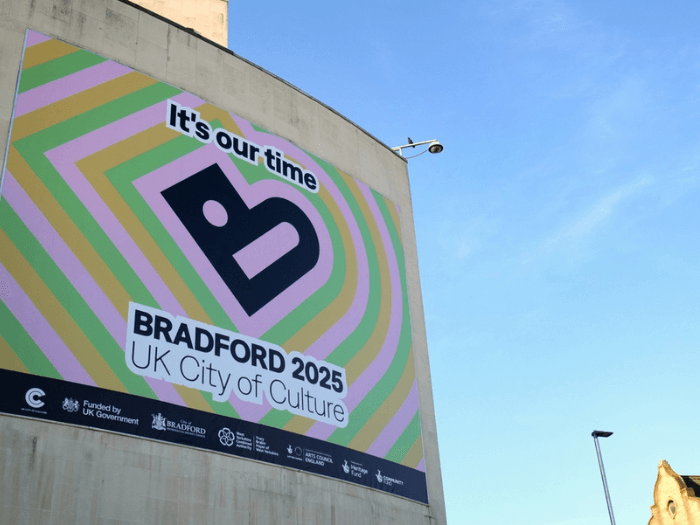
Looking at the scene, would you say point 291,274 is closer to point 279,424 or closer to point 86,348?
point 279,424

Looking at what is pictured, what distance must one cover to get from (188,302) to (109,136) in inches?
210

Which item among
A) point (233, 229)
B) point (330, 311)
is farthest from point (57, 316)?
point (330, 311)

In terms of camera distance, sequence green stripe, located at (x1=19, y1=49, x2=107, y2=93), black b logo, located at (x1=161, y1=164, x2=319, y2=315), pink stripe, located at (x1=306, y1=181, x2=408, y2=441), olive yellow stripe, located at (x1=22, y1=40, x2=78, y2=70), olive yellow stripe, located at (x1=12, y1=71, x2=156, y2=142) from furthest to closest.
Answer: pink stripe, located at (x1=306, y1=181, x2=408, y2=441), black b logo, located at (x1=161, y1=164, x2=319, y2=315), olive yellow stripe, located at (x1=22, y1=40, x2=78, y2=70), green stripe, located at (x1=19, y1=49, x2=107, y2=93), olive yellow stripe, located at (x1=12, y1=71, x2=156, y2=142)

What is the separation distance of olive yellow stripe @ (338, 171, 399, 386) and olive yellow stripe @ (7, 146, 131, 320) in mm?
8125

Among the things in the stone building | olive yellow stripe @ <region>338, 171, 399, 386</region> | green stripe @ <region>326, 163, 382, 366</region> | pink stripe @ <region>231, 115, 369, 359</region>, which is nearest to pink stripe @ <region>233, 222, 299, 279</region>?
pink stripe @ <region>231, 115, 369, 359</region>

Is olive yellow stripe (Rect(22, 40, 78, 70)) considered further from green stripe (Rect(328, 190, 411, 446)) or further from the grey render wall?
green stripe (Rect(328, 190, 411, 446))

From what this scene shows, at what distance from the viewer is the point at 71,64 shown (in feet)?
84.2

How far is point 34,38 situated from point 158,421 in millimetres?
11541

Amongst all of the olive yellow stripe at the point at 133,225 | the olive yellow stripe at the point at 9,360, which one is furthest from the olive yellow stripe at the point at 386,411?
the olive yellow stripe at the point at 9,360

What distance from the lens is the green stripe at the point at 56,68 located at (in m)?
24.5

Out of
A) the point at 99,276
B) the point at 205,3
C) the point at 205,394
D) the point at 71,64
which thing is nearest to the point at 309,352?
the point at 205,394

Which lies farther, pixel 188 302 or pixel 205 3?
pixel 205 3

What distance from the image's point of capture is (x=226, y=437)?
2367cm

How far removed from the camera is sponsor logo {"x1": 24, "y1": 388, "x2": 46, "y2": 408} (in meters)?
20.6
